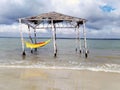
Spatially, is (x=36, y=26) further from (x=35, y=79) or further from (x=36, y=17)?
(x=35, y=79)

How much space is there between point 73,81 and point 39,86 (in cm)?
187

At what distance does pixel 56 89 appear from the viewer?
9602 millimetres

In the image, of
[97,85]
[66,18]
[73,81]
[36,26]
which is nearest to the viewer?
[97,85]

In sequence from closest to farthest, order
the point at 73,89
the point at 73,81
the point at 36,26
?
the point at 73,89
the point at 73,81
the point at 36,26

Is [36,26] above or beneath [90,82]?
above

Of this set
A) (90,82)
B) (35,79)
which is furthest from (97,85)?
(35,79)

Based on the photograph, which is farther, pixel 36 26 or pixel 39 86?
pixel 36 26

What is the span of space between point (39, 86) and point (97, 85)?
2.62 m

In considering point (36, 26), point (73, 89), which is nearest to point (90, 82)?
point (73, 89)

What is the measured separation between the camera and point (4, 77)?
12023 millimetres

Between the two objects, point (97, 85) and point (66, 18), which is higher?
point (66, 18)

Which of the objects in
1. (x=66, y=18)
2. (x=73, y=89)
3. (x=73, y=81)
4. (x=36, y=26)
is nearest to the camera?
(x=73, y=89)

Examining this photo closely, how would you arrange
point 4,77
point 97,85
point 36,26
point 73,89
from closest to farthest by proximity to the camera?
point 73,89 → point 97,85 → point 4,77 → point 36,26

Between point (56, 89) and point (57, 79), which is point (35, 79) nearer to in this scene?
point (57, 79)
